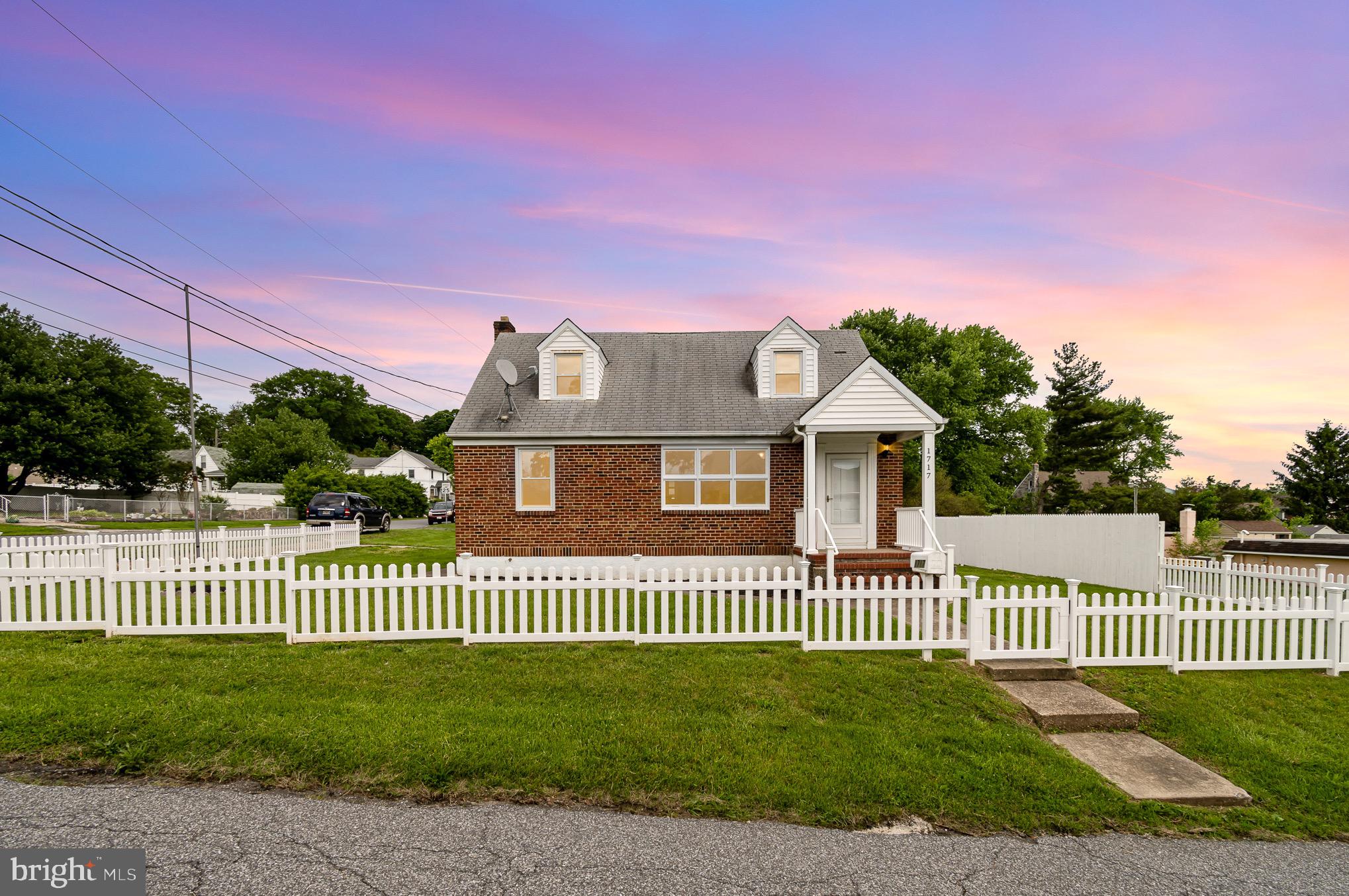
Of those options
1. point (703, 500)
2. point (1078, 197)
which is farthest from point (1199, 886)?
point (1078, 197)

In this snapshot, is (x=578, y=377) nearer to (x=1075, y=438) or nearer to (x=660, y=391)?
(x=660, y=391)

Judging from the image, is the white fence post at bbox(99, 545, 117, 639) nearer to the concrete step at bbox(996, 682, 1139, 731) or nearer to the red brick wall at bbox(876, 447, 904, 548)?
the concrete step at bbox(996, 682, 1139, 731)

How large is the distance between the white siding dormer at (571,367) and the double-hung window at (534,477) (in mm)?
1688

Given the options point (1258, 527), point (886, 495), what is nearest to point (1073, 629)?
point (886, 495)

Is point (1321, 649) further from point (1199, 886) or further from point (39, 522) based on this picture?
point (39, 522)

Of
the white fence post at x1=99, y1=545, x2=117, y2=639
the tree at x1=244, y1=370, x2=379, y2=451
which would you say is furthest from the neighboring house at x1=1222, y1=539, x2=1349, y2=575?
the tree at x1=244, y1=370, x2=379, y2=451

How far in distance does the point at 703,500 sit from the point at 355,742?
1061 cm

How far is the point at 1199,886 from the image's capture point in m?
3.81

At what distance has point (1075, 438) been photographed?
45938 millimetres

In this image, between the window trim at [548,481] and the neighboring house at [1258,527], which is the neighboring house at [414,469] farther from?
the neighboring house at [1258,527]

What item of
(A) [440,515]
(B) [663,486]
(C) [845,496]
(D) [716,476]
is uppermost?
(D) [716,476]

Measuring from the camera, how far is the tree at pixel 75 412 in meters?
37.1

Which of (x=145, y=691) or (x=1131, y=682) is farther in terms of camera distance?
(x=1131, y=682)

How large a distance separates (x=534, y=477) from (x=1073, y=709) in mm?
11627
